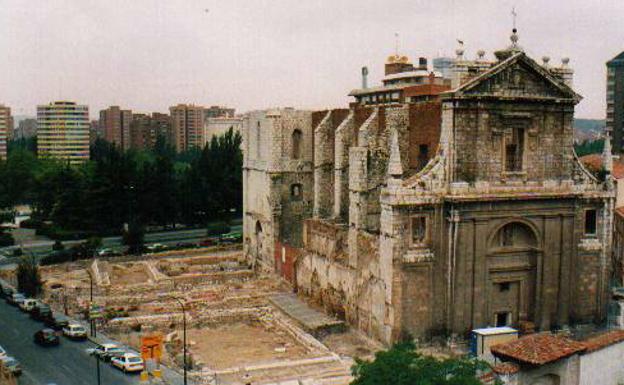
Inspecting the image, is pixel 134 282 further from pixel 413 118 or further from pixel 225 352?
pixel 413 118

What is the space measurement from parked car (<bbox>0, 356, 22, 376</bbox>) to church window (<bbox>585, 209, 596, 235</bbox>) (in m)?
32.5

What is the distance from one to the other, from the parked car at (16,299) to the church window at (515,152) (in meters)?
34.4

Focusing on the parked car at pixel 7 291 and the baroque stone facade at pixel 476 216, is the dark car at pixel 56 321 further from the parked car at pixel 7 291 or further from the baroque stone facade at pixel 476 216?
the baroque stone facade at pixel 476 216

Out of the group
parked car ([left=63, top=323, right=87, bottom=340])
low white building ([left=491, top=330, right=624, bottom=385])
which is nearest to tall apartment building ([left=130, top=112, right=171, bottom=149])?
parked car ([left=63, top=323, right=87, bottom=340])

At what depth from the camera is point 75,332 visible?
42906mm

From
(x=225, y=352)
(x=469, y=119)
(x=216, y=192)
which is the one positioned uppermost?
(x=469, y=119)

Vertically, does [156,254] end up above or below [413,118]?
below

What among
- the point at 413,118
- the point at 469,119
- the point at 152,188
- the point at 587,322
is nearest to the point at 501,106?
the point at 469,119

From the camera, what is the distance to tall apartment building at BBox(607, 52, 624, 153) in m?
110

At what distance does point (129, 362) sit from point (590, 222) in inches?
1078

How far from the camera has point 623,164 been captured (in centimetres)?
6219

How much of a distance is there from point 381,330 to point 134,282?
26.1 metres

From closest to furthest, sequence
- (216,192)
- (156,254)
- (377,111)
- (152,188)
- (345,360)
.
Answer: (345,360) → (377,111) → (156,254) → (152,188) → (216,192)

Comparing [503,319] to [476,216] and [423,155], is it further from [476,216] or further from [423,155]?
[423,155]
